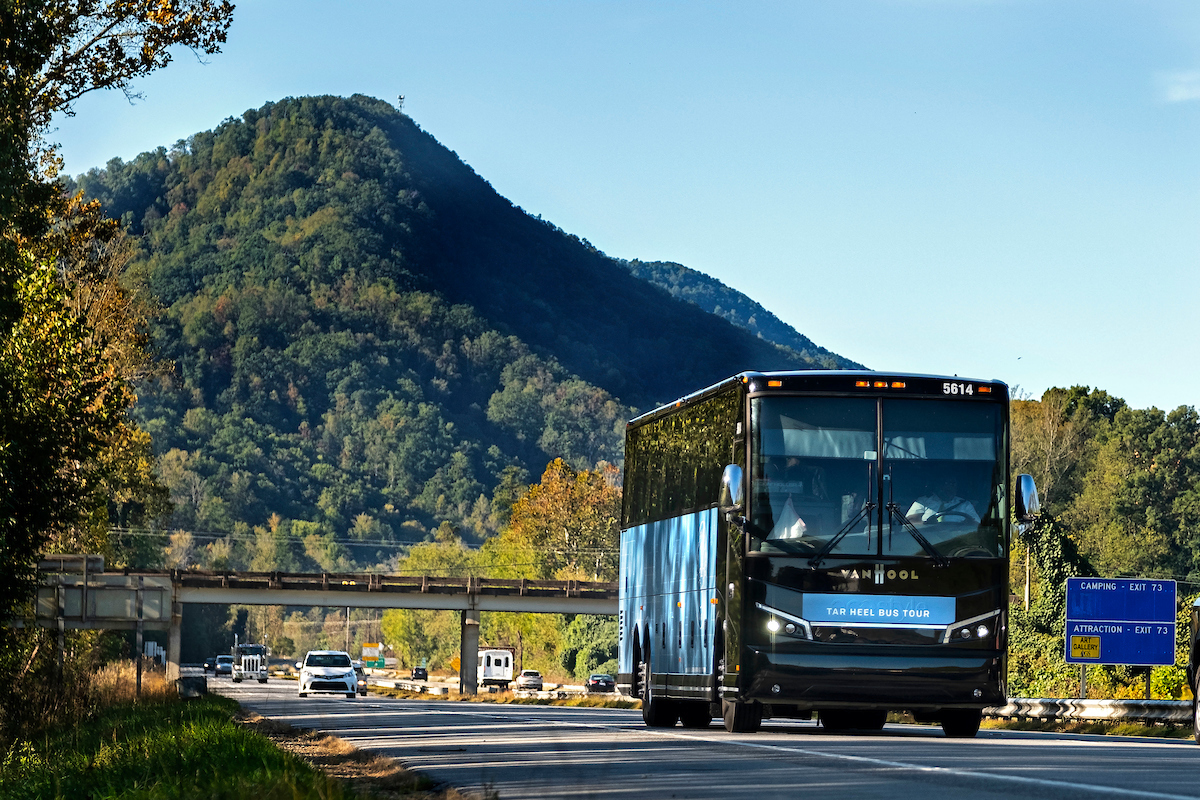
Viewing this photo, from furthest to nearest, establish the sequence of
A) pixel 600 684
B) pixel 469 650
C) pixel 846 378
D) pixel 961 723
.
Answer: pixel 469 650 < pixel 600 684 < pixel 961 723 < pixel 846 378

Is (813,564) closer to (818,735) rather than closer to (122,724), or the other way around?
(818,735)

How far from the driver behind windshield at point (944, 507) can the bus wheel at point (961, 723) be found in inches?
128

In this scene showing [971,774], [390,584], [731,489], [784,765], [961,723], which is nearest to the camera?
[971,774]

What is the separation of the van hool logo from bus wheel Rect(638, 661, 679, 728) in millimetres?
6257

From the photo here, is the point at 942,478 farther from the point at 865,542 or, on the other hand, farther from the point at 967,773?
the point at 967,773

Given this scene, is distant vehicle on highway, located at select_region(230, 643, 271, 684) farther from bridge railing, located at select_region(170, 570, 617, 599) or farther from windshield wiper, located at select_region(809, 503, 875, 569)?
windshield wiper, located at select_region(809, 503, 875, 569)

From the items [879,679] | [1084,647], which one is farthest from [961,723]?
[1084,647]

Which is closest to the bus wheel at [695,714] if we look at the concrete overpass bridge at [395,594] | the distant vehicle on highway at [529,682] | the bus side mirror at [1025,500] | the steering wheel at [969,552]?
the steering wheel at [969,552]

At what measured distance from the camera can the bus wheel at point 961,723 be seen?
21578 millimetres

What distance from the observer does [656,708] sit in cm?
2506

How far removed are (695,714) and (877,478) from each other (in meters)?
6.72

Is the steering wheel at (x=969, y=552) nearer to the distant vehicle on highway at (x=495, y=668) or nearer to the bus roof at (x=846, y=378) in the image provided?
the bus roof at (x=846, y=378)

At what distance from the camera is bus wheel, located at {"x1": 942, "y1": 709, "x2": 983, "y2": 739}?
2158 cm

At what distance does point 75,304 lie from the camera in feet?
177
